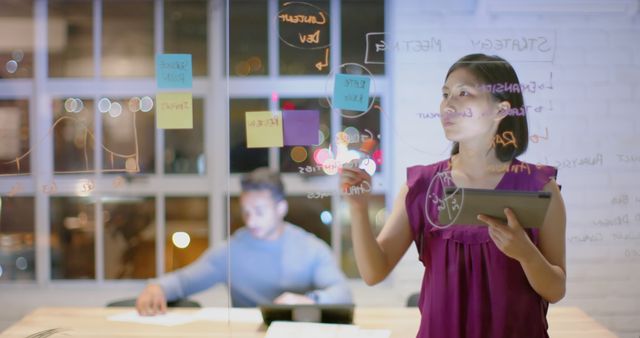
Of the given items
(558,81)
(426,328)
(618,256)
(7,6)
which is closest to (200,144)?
(7,6)

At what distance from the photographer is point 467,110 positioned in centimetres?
250

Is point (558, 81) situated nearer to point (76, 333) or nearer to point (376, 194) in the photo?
point (376, 194)

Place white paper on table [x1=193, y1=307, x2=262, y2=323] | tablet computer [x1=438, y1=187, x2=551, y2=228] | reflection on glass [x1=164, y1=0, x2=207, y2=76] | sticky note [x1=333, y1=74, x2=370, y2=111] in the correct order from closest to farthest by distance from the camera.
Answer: tablet computer [x1=438, y1=187, x2=551, y2=228] < sticky note [x1=333, y1=74, x2=370, y2=111] < white paper on table [x1=193, y1=307, x2=262, y2=323] < reflection on glass [x1=164, y1=0, x2=207, y2=76]

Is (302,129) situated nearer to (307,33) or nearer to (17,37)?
(307,33)

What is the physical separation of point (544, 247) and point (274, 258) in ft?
3.27

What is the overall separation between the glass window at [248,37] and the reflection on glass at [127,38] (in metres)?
0.39

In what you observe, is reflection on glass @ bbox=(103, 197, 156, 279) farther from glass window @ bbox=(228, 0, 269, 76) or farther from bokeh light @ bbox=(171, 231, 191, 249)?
glass window @ bbox=(228, 0, 269, 76)

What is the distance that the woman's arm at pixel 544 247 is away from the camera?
2.33 meters

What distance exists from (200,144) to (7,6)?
3.25 ft

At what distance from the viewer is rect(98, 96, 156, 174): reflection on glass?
285 centimetres

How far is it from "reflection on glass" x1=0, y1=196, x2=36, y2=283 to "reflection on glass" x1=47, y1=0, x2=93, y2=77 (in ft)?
1.84

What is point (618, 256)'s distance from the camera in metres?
2.65

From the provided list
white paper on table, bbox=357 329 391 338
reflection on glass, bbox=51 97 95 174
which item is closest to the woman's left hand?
white paper on table, bbox=357 329 391 338

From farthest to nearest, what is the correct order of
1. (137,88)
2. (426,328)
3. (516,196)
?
1. (137,88)
2. (426,328)
3. (516,196)
